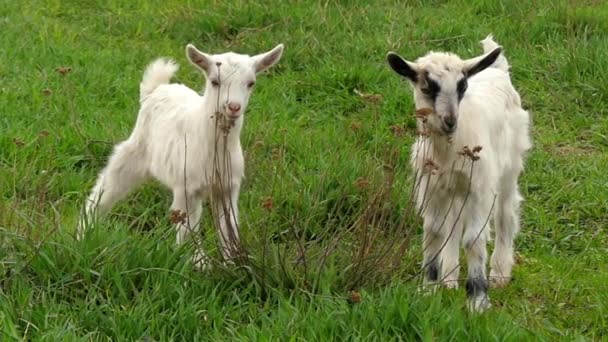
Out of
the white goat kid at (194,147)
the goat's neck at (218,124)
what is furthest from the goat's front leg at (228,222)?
the goat's neck at (218,124)

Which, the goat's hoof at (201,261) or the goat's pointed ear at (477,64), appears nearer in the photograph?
the goat's hoof at (201,261)

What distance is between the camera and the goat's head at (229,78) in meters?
5.25

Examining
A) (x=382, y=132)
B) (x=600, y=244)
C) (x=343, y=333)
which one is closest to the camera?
(x=343, y=333)

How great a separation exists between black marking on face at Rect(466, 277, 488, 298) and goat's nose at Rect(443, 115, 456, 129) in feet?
2.58

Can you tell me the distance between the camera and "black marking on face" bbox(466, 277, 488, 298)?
16.9 feet

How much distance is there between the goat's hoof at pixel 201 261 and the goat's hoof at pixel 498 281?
1.63m

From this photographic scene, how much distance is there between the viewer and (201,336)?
4.44 metres

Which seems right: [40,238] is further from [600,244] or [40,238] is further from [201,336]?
[600,244]

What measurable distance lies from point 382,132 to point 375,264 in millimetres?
2683

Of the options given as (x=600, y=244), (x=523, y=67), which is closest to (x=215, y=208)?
(x=600, y=244)

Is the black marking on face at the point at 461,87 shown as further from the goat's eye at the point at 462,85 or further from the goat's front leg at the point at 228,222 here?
the goat's front leg at the point at 228,222

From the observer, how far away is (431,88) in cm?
500

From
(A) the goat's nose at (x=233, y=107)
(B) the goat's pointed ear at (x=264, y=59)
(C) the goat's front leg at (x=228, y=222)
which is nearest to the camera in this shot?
(C) the goat's front leg at (x=228, y=222)

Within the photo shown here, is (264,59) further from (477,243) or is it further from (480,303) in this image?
(480,303)
